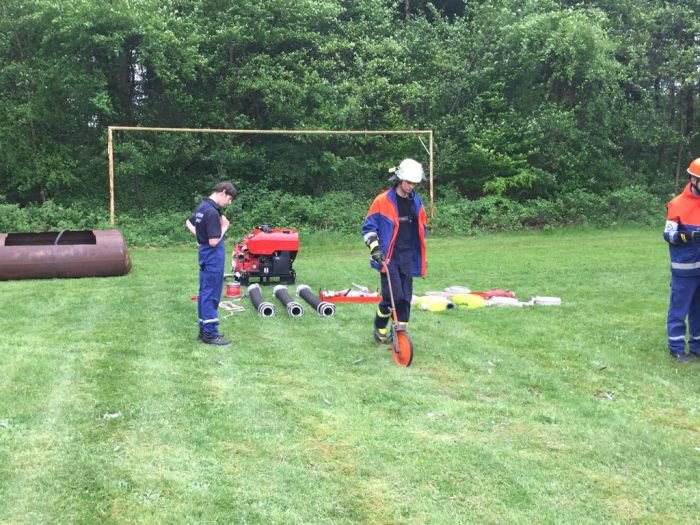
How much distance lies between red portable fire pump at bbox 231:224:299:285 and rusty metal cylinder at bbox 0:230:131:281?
2.43 meters

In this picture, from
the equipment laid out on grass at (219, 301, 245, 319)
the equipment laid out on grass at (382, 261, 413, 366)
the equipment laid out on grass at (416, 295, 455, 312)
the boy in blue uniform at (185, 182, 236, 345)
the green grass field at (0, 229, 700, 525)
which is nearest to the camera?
the green grass field at (0, 229, 700, 525)

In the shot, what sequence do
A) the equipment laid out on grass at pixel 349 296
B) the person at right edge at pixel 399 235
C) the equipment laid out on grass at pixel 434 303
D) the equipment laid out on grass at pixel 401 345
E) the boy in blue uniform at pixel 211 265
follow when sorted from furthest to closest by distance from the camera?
the equipment laid out on grass at pixel 349 296
the equipment laid out on grass at pixel 434 303
the boy in blue uniform at pixel 211 265
the person at right edge at pixel 399 235
the equipment laid out on grass at pixel 401 345

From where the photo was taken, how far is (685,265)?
19.7 ft

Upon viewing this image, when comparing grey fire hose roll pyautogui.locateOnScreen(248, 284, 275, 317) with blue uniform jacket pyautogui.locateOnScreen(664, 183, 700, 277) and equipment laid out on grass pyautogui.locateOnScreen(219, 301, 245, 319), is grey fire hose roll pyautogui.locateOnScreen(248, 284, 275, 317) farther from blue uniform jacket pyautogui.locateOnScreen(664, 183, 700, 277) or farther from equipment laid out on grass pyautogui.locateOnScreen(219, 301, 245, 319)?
blue uniform jacket pyautogui.locateOnScreen(664, 183, 700, 277)

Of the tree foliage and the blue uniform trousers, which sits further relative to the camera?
the tree foliage

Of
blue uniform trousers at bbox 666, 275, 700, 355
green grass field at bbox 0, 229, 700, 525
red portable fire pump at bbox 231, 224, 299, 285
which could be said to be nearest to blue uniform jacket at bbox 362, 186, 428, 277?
green grass field at bbox 0, 229, 700, 525

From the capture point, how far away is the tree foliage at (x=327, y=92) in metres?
19.2

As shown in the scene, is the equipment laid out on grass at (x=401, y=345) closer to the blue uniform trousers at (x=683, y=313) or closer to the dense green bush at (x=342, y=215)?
the blue uniform trousers at (x=683, y=313)

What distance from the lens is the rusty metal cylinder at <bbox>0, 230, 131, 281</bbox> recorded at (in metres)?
10.9

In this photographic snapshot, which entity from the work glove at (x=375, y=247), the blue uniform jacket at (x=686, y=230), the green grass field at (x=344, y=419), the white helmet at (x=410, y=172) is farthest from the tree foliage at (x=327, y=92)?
the blue uniform jacket at (x=686, y=230)

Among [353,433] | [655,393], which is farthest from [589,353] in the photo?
[353,433]

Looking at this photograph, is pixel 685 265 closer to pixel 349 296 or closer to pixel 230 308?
pixel 349 296

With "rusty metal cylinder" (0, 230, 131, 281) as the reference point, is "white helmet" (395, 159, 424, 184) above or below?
above

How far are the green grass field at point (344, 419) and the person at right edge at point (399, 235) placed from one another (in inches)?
21.4
